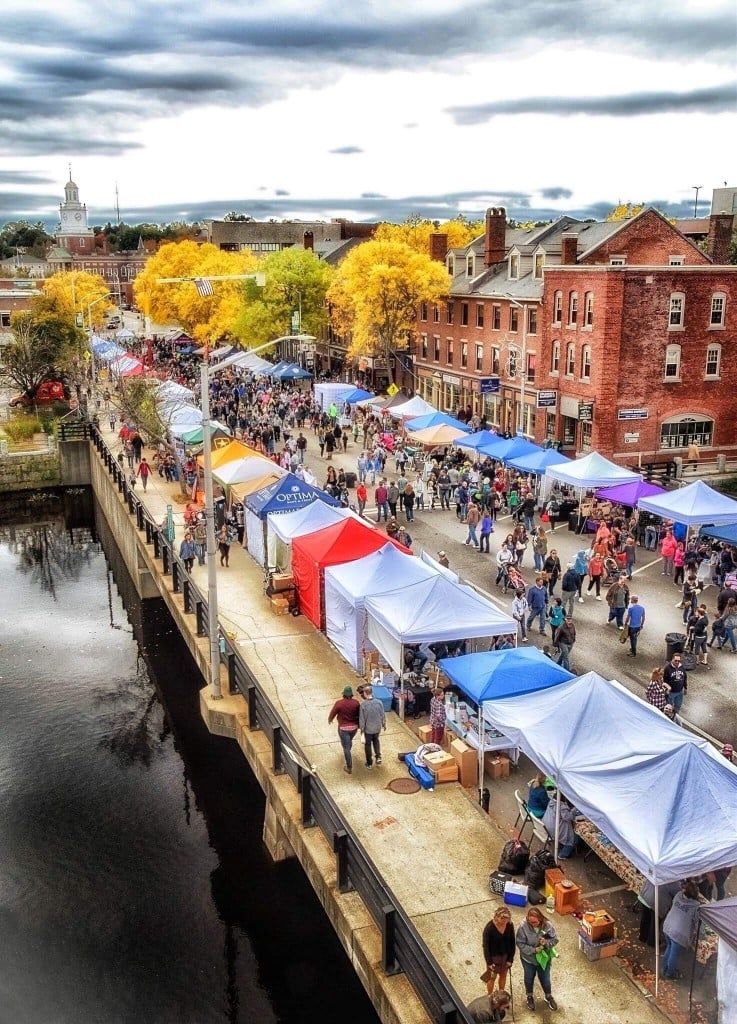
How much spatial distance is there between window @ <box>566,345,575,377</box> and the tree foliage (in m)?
37.9

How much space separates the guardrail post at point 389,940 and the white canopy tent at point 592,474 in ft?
70.1

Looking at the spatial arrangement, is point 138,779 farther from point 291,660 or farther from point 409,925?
point 409,925

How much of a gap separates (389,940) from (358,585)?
30.7ft

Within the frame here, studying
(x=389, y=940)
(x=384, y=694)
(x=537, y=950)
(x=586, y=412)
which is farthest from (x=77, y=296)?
(x=537, y=950)

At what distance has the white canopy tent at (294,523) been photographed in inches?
935

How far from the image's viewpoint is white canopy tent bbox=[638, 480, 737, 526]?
2592 centimetres

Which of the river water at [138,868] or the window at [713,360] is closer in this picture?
the river water at [138,868]

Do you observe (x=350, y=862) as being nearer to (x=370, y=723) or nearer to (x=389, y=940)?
Result: (x=389, y=940)

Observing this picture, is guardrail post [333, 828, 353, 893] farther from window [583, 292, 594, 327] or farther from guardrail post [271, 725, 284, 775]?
window [583, 292, 594, 327]

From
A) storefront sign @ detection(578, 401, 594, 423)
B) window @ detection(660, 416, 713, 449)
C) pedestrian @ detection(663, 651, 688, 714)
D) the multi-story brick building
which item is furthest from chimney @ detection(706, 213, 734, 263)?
pedestrian @ detection(663, 651, 688, 714)

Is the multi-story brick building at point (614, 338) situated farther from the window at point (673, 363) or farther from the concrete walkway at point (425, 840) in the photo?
the concrete walkway at point (425, 840)

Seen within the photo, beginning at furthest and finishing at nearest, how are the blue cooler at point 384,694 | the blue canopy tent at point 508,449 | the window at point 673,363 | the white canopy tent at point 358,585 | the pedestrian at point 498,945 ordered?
1. the window at point 673,363
2. the blue canopy tent at point 508,449
3. the white canopy tent at point 358,585
4. the blue cooler at point 384,694
5. the pedestrian at point 498,945

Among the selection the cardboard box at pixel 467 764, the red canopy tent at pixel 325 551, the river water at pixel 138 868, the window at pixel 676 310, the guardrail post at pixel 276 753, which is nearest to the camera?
the river water at pixel 138 868

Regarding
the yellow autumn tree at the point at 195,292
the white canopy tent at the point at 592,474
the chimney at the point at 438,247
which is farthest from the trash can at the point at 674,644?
the yellow autumn tree at the point at 195,292
